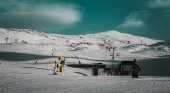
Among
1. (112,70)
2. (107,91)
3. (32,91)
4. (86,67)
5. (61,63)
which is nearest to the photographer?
(107,91)

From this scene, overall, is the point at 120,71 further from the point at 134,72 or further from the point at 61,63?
the point at 134,72

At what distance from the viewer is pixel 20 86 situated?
70.5 feet

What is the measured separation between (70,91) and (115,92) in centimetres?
266

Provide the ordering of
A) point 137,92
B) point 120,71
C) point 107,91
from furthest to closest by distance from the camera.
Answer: point 120,71 < point 107,91 < point 137,92

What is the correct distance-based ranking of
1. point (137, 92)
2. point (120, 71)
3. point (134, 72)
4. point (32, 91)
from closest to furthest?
point (137, 92) → point (32, 91) → point (134, 72) → point (120, 71)

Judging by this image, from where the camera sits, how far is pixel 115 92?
16.9 meters

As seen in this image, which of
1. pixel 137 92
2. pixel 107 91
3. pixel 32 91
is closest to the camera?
pixel 137 92

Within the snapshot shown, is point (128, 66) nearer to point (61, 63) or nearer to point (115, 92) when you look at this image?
point (61, 63)

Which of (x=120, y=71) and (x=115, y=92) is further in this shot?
(x=120, y=71)

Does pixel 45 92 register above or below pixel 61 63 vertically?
below

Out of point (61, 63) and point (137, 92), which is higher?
point (61, 63)

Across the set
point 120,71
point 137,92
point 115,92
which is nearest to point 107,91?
point 115,92

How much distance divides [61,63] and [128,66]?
1054cm

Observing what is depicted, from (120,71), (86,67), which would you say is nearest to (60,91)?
(120,71)
